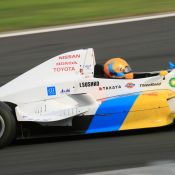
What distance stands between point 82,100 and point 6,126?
3.17 feet

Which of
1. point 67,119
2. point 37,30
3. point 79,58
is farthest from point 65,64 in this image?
point 37,30

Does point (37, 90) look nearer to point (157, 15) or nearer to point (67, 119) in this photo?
point (67, 119)

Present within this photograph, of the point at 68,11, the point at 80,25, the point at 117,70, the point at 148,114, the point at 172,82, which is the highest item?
the point at 68,11

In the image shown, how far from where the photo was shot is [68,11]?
13805 millimetres

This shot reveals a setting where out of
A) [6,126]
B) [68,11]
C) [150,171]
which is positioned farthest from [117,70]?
[68,11]

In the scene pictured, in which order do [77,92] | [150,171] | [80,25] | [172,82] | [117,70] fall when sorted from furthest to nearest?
[80,25] → [117,70] → [77,92] → [172,82] → [150,171]

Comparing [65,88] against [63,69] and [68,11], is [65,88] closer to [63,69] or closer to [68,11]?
[63,69]

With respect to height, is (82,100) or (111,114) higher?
(82,100)

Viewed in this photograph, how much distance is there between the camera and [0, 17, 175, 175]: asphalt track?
243 inches

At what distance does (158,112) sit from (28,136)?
5.21 feet

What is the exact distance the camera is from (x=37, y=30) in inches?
506

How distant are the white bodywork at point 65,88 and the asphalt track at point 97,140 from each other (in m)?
0.40

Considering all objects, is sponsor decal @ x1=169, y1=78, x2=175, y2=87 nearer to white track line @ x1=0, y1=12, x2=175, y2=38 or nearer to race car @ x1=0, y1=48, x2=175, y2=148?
race car @ x1=0, y1=48, x2=175, y2=148

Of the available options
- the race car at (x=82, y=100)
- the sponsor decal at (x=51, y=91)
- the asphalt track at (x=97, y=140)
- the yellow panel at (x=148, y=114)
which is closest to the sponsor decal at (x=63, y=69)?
the race car at (x=82, y=100)
